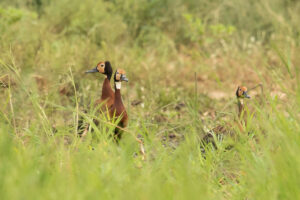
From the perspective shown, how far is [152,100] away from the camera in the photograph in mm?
4988

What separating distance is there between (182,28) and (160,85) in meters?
2.60

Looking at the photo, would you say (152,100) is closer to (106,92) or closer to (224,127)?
(106,92)

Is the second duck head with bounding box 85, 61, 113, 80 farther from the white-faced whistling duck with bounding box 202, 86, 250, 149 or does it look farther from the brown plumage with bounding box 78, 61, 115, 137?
the white-faced whistling duck with bounding box 202, 86, 250, 149

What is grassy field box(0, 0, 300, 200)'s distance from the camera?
2576 millimetres

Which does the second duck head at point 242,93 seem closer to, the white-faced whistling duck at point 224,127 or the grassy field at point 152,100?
the white-faced whistling duck at point 224,127

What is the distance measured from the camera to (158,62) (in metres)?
7.36

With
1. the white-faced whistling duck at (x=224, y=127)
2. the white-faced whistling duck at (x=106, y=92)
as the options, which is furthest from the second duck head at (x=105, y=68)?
the white-faced whistling duck at (x=224, y=127)

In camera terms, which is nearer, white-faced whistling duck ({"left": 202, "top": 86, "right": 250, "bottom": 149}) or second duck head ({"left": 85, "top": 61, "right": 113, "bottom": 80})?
white-faced whistling duck ({"left": 202, "top": 86, "right": 250, "bottom": 149})

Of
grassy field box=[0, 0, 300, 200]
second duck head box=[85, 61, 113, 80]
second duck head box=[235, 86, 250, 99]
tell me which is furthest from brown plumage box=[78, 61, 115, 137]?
second duck head box=[235, 86, 250, 99]

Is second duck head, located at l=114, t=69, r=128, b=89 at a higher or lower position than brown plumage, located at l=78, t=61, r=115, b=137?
higher

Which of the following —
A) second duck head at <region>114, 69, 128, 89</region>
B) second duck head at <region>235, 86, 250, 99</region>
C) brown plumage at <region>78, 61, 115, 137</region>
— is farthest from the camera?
second duck head at <region>235, 86, 250, 99</region>

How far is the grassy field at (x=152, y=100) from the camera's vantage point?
2.58 m

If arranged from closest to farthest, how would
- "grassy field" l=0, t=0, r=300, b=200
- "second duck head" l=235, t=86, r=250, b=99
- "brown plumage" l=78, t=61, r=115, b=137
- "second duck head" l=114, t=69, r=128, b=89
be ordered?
"grassy field" l=0, t=0, r=300, b=200 < "brown plumage" l=78, t=61, r=115, b=137 < "second duck head" l=114, t=69, r=128, b=89 < "second duck head" l=235, t=86, r=250, b=99

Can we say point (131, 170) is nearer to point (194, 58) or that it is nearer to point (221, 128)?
point (221, 128)
